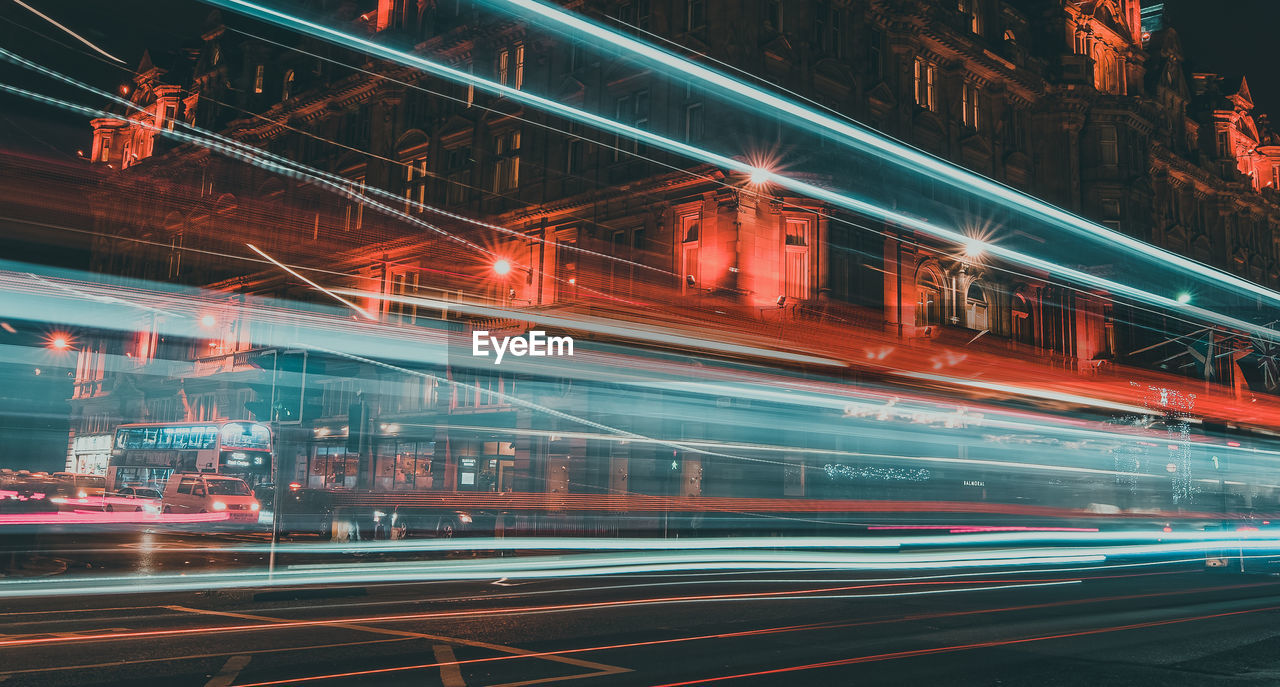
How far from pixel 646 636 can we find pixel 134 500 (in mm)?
19451

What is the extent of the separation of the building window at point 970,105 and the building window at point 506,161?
1996cm

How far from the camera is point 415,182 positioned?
159 feet

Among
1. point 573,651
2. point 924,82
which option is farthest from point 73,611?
point 924,82

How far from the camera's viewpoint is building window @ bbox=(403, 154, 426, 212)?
1877 inches

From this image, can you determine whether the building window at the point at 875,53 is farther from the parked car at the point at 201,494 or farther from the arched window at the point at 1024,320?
the parked car at the point at 201,494

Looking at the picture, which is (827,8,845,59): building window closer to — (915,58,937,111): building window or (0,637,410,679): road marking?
(915,58,937,111): building window

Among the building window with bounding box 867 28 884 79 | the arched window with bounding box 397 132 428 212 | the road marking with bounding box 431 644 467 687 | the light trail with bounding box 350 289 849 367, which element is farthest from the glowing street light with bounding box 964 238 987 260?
the road marking with bounding box 431 644 467 687

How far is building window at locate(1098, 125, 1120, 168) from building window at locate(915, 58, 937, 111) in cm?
1152

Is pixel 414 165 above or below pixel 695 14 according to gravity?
below

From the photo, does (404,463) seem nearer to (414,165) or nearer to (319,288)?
(319,288)

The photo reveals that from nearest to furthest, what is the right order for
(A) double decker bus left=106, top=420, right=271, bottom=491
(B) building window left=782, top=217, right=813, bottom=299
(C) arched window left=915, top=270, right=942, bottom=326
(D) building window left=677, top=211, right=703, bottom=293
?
(A) double decker bus left=106, top=420, right=271, bottom=491 < (B) building window left=782, top=217, right=813, bottom=299 < (D) building window left=677, top=211, right=703, bottom=293 < (C) arched window left=915, top=270, right=942, bottom=326

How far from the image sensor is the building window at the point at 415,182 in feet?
156

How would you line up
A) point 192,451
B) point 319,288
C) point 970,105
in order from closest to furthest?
point 192,451, point 970,105, point 319,288

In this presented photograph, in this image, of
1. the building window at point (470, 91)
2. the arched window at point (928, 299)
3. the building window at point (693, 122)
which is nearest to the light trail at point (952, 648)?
the arched window at point (928, 299)
